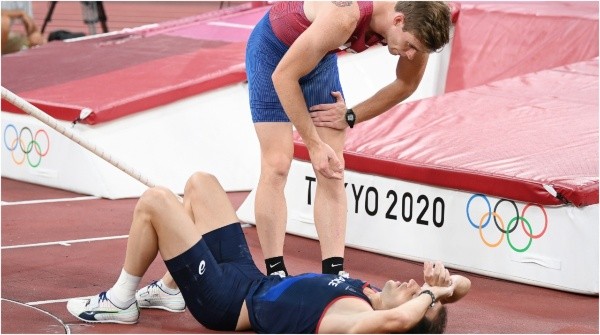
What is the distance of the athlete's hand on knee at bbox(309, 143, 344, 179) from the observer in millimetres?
4086

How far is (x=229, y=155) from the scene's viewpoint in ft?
20.5

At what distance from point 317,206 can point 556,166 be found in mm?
1056

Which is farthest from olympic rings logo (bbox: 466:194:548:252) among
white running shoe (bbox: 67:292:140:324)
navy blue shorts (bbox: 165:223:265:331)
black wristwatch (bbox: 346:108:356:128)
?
white running shoe (bbox: 67:292:140:324)

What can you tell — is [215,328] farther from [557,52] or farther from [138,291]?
[557,52]

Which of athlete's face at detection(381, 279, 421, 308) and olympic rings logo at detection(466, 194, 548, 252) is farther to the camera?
olympic rings logo at detection(466, 194, 548, 252)

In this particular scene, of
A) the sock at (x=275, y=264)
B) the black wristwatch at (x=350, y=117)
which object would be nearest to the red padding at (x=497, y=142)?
the black wristwatch at (x=350, y=117)

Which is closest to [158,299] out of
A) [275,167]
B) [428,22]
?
[275,167]

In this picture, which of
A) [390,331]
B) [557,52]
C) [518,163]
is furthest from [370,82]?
[390,331]

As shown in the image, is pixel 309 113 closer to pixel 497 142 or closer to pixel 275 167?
pixel 275 167

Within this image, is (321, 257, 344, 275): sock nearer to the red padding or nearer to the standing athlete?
the standing athlete

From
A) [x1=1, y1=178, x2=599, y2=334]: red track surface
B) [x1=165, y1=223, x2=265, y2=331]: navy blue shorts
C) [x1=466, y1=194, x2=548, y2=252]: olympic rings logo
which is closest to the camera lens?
[x1=165, y1=223, x2=265, y2=331]: navy blue shorts

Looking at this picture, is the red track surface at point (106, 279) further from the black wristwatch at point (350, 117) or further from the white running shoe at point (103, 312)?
the black wristwatch at point (350, 117)

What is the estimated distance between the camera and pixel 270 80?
4.25m

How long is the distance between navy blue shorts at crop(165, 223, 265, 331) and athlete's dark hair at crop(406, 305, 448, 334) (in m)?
0.59
